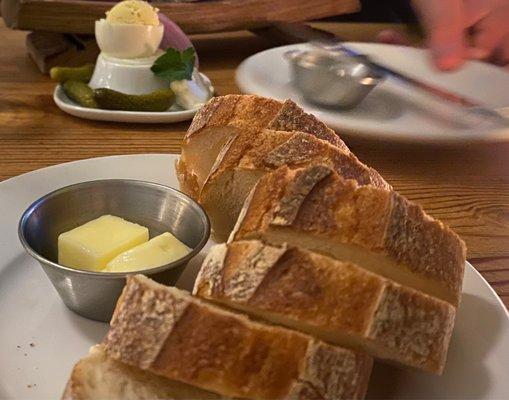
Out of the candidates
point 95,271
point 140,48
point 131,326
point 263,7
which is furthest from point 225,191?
point 263,7

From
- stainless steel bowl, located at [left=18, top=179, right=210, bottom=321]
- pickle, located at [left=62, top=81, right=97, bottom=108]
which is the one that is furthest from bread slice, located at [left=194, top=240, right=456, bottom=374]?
pickle, located at [left=62, top=81, right=97, bottom=108]

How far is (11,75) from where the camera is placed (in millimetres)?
3230

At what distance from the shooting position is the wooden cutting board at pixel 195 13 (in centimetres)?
332

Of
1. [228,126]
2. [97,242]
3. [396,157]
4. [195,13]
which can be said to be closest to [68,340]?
[97,242]

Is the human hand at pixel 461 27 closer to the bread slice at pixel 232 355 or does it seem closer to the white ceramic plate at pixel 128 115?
the white ceramic plate at pixel 128 115

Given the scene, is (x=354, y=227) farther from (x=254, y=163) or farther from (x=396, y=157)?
(x=396, y=157)

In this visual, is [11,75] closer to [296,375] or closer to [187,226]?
[187,226]

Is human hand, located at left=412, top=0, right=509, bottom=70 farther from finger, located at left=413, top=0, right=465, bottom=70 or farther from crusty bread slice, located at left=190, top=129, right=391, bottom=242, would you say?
crusty bread slice, located at left=190, top=129, right=391, bottom=242

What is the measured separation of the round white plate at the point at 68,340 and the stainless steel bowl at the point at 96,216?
7 cm

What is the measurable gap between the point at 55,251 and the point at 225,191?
50 cm

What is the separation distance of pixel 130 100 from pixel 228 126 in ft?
3.28

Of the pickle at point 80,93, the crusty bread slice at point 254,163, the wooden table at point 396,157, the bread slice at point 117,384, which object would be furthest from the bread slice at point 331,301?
the pickle at point 80,93

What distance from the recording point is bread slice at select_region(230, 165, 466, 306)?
1.34 meters

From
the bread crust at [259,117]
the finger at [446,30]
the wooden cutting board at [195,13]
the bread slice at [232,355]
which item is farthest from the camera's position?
Answer: the wooden cutting board at [195,13]
